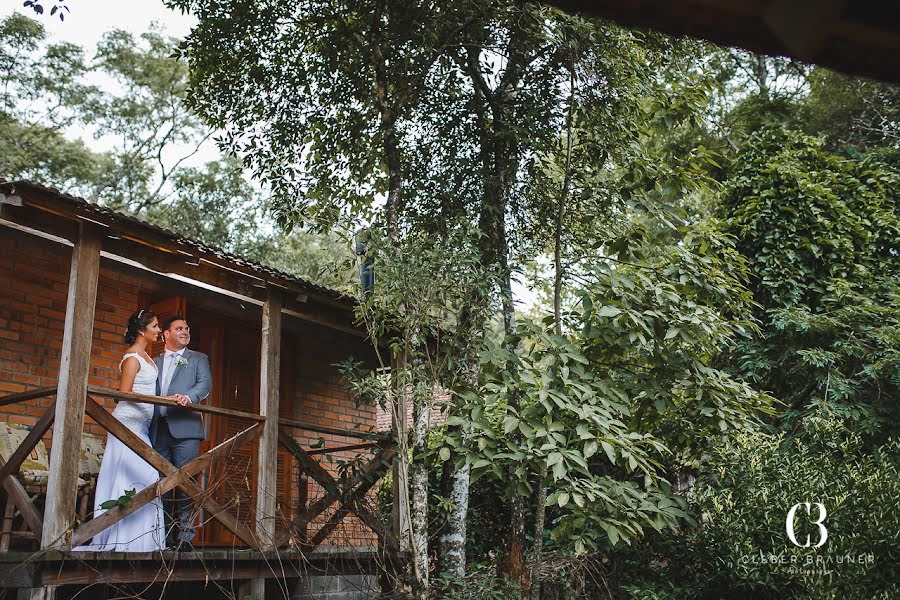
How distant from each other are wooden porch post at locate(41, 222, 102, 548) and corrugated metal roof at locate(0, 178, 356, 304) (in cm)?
24

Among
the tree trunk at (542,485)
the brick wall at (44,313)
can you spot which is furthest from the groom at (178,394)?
the tree trunk at (542,485)

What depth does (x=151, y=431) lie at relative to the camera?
6844 mm

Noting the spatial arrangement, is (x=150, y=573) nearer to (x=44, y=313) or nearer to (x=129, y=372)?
(x=129, y=372)

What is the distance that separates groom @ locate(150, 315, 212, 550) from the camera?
22.4 feet

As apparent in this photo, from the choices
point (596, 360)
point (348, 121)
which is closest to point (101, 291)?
point (348, 121)

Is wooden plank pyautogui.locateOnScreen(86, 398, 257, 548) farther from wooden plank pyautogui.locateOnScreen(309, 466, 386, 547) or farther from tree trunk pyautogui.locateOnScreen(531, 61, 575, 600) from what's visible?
tree trunk pyautogui.locateOnScreen(531, 61, 575, 600)

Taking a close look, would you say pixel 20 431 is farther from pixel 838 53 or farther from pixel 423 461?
pixel 838 53

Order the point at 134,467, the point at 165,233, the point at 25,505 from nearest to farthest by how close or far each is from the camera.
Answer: the point at 25,505 < the point at 165,233 < the point at 134,467

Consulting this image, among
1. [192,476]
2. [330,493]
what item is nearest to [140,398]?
[192,476]

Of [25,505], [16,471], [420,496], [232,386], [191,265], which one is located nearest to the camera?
[25,505]

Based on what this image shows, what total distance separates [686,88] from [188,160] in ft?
60.6

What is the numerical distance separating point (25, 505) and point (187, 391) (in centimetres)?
159

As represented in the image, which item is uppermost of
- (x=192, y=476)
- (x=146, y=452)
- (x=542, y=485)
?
(x=146, y=452)

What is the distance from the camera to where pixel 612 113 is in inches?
340
